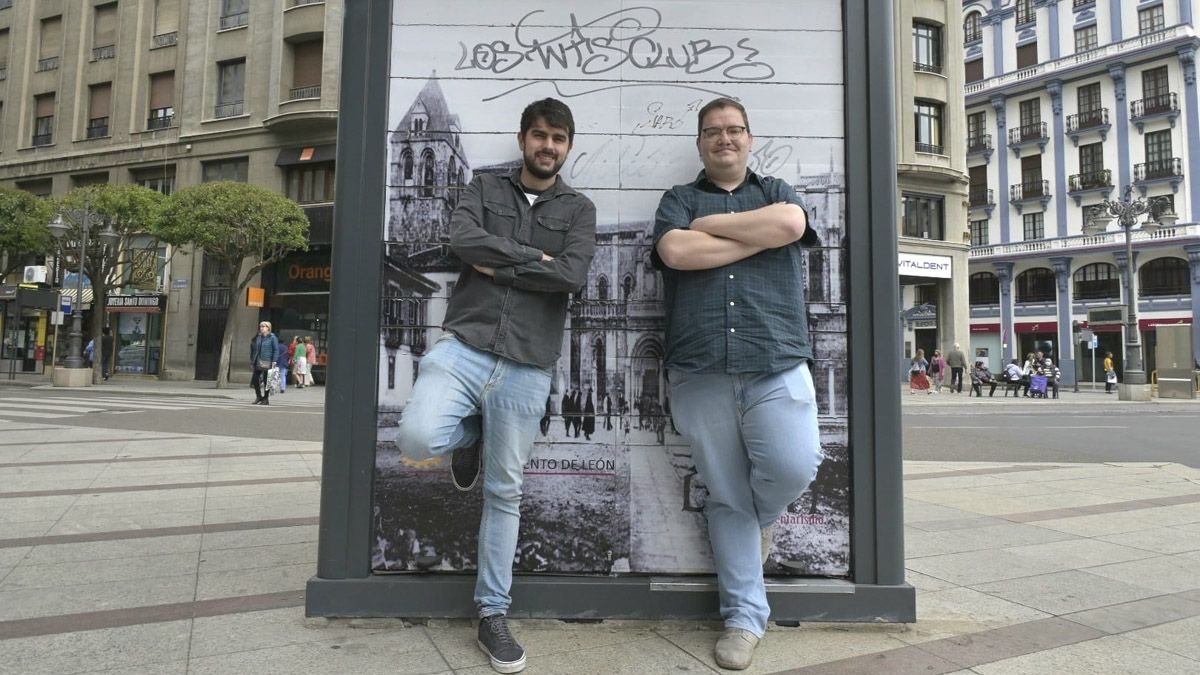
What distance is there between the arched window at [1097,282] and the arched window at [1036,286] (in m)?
1.21

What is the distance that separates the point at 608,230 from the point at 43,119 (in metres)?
38.3

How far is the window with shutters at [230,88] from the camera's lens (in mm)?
26906

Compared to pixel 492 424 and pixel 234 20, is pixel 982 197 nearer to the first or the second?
pixel 234 20

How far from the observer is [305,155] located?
82.0 feet

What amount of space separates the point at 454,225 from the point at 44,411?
14154 mm

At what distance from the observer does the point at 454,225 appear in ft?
8.66

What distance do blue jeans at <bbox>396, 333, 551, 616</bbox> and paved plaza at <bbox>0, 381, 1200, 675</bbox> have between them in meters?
0.29

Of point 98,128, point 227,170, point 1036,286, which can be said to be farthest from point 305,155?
point 1036,286

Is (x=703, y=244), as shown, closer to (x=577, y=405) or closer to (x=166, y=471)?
(x=577, y=405)

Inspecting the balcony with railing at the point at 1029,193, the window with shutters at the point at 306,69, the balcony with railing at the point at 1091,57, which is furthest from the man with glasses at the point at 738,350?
the balcony with railing at the point at 1029,193

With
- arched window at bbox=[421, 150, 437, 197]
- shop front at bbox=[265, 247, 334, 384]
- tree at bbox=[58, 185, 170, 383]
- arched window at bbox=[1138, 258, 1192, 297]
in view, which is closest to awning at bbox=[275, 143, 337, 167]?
shop front at bbox=[265, 247, 334, 384]

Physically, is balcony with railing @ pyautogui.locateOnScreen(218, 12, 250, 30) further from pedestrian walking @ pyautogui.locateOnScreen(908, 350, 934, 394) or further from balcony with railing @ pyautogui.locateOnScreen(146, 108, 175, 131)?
pedestrian walking @ pyautogui.locateOnScreen(908, 350, 934, 394)

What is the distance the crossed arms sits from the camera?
2.56 metres

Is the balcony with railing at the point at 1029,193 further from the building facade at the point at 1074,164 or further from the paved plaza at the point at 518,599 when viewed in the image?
the paved plaza at the point at 518,599
